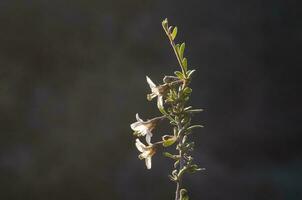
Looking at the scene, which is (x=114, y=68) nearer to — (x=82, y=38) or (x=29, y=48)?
(x=82, y=38)

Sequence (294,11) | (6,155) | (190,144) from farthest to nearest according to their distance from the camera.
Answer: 1. (294,11)
2. (6,155)
3. (190,144)

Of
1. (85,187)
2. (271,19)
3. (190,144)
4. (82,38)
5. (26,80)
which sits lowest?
(190,144)

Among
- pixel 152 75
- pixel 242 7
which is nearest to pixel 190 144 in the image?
pixel 152 75

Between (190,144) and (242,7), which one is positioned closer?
(190,144)

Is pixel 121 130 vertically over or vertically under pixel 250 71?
under

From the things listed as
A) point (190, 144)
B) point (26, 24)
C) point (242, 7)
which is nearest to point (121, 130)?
point (26, 24)

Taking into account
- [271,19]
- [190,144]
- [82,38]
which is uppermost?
[271,19]

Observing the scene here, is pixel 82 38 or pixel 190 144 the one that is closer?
pixel 190 144

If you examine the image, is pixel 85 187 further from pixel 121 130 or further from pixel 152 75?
pixel 152 75

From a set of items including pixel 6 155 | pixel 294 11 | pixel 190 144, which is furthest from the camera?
pixel 294 11
